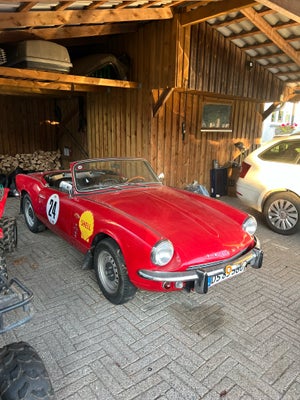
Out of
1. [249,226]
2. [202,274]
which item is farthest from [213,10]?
[202,274]

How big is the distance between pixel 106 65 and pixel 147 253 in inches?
198

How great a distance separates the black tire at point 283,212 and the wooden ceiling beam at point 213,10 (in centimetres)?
300

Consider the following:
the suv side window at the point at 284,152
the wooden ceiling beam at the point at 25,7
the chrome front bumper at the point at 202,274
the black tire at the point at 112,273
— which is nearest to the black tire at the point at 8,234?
the black tire at the point at 112,273

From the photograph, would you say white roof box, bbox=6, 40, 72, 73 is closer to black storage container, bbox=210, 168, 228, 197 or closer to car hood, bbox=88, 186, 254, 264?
car hood, bbox=88, 186, 254, 264

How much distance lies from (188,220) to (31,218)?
3126mm

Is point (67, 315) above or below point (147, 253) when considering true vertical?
below

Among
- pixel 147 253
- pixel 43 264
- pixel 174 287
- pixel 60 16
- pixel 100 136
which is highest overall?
pixel 60 16

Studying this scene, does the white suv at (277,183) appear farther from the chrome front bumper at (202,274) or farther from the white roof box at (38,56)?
the white roof box at (38,56)

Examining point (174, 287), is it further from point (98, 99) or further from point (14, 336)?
point (98, 99)

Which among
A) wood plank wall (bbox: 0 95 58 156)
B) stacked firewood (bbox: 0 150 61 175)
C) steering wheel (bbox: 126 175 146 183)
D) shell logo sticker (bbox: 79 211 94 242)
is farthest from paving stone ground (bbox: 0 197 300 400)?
wood plank wall (bbox: 0 95 58 156)

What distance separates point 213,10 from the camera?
15.3 ft

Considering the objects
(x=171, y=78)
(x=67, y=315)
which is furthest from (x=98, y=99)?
(x=67, y=315)

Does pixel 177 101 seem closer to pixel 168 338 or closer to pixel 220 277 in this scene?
pixel 220 277

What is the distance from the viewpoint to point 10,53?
192 inches
